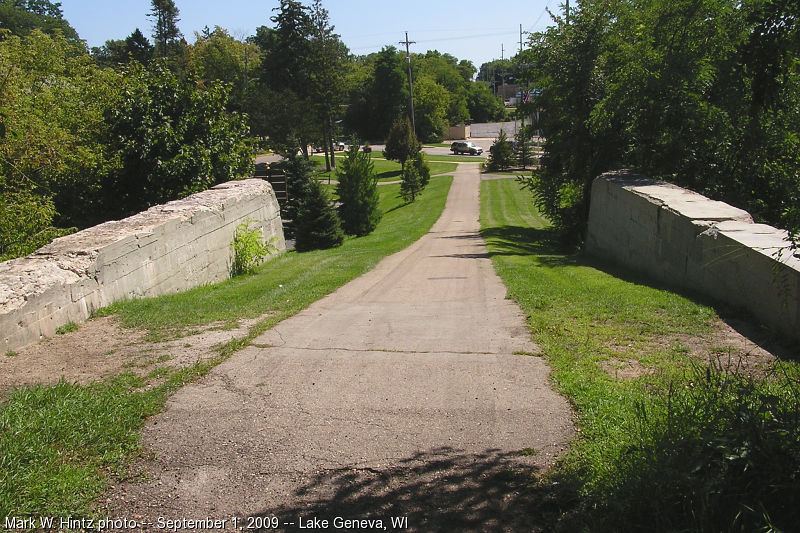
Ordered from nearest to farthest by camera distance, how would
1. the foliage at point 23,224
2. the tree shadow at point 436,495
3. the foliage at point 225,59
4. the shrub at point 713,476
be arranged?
1. the shrub at point 713,476
2. the tree shadow at point 436,495
3. the foliage at point 23,224
4. the foliage at point 225,59

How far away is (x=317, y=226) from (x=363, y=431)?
1925cm

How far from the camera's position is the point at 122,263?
30.3ft

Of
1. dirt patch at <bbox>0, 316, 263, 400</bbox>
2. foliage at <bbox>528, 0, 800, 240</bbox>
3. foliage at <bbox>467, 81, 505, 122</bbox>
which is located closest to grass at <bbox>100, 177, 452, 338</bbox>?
dirt patch at <bbox>0, 316, 263, 400</bbox>

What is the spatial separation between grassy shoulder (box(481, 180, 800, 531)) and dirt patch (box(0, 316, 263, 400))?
3667 mm

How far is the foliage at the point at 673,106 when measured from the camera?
1354 centimetres

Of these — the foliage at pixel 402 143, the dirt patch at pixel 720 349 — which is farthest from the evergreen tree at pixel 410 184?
the dirt patch at pixel 720 349

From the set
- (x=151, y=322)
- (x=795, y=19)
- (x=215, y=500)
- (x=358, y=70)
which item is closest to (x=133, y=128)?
(x=151, y=322)

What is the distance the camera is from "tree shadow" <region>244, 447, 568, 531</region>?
3.35 metres

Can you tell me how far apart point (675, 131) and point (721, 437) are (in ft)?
43.8

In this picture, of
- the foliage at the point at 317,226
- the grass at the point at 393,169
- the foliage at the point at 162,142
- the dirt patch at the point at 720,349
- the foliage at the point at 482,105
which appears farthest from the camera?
the foliage at the point at 482,105

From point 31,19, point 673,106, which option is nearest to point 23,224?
point 673,106

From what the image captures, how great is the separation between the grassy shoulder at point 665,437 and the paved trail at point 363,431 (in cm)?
27

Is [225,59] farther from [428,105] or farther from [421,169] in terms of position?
[421,169]

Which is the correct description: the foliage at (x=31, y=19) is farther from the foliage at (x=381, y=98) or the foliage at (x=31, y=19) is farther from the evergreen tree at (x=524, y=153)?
the evergreen tree at (x=524, y=153)
